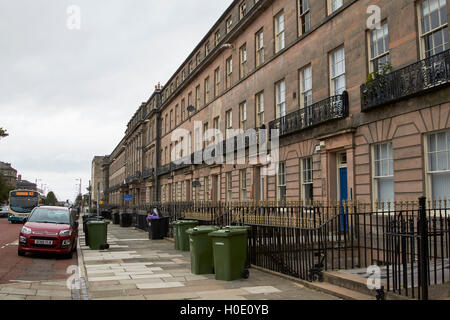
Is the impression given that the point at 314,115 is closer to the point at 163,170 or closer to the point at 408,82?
the point at 408,82

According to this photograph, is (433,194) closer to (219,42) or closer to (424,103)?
(424,103)

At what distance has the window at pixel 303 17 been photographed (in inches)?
746

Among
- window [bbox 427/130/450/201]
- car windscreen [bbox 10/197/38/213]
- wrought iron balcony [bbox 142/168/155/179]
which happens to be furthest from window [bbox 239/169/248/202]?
wrought iron balcony [bbox 142/168/155/179]

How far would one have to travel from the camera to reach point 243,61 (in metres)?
26.5

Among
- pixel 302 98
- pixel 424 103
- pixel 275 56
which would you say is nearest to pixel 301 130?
pixel 302 98

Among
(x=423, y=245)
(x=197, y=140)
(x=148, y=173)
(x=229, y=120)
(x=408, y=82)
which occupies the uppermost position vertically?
(x=229, y=120)

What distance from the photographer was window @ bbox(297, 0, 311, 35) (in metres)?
18.9

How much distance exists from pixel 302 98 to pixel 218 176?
40.2 feet

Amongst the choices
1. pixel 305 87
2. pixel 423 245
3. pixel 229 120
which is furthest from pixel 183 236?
pixel 229 120

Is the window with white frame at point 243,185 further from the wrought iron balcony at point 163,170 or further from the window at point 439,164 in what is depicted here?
the wrought iron balcony at point 163,170

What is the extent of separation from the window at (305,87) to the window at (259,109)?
14.0 ft

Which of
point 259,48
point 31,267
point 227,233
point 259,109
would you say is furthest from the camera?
point 259,48

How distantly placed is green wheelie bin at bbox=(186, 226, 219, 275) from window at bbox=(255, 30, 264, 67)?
15.0m

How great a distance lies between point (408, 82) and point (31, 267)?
11.9m
